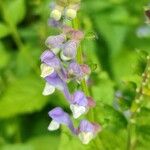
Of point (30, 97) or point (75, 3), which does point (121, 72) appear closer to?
point (30, 97)

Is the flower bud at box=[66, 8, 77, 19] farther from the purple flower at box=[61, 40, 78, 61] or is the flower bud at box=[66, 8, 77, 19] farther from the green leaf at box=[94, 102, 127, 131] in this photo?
the green leaf at box=[94, 102, 127, 131]

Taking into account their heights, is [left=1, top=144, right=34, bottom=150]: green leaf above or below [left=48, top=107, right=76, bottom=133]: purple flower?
below

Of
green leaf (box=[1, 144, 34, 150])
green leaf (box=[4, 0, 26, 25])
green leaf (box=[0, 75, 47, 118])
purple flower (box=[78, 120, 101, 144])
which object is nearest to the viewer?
purple flower (box=[78, 120, 101, 144])

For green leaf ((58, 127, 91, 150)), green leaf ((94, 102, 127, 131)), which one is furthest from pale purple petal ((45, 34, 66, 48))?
green leaf ((58, 127, 91, 150))

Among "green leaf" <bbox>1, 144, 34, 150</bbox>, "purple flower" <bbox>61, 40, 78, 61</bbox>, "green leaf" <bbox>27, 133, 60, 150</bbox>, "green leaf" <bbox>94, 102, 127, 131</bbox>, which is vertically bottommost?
"green leaf" <bbox>27, 133, 60, 150</bbox>

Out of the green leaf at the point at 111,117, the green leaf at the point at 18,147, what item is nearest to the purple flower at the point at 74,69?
the green leaf at the point at 111,117

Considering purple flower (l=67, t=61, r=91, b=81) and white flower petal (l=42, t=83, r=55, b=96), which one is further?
white flower petal (l=42, t=83, r=55, b=96)
